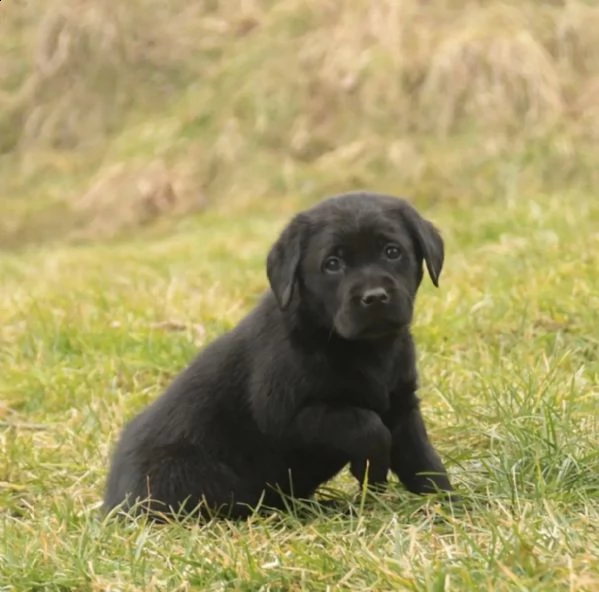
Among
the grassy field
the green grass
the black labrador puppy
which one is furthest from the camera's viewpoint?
the black labrador puppy

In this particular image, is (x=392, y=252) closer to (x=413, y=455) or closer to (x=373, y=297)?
(x=373, y=297)

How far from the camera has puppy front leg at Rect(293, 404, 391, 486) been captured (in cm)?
305

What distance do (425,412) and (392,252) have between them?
3.52 feet

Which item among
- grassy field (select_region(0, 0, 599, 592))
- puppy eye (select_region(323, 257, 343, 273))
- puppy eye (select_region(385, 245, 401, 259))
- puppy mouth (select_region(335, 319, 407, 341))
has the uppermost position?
puppy eye (select_region(385, 245, 401, 259))

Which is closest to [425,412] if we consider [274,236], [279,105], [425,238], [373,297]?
[425,238]

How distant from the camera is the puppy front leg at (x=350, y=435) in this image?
10.00 ft

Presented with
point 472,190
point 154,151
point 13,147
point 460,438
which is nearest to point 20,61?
point 13,147

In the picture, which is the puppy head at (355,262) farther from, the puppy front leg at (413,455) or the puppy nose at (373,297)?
the puppy front leg at (413,455)

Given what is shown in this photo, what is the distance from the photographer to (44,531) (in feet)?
9.67

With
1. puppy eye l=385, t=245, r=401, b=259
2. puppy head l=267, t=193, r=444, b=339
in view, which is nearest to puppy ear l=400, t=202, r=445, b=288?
puppy head l=267, t=193, r=444, b=339

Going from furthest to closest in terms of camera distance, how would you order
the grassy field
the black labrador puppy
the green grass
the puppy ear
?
the puppy ear → the black labrador puppy → the grassy field → the green grass

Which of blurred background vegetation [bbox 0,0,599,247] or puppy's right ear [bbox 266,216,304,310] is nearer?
puppy's right ear [bbox 266,216,304,310]

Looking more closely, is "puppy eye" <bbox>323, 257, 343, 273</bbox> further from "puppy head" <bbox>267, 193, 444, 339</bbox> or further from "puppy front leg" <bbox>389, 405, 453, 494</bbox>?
"puppy front leg" <bbox>389, 405, 453, 494</bbox>

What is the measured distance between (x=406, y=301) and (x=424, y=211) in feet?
21.8
